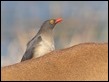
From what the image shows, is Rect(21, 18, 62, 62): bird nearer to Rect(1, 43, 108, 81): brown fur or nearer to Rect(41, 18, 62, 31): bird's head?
Rect(41, 18, 62, 31): bird's head

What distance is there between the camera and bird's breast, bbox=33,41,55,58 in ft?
22.5

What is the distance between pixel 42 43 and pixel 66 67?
1923 millimetres

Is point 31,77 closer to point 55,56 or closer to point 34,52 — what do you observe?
point 55,56

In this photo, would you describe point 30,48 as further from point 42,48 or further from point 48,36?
point 48,36

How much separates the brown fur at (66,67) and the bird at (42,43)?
130 centimetres

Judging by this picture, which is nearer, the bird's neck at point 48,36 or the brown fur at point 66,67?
the brown fur at point 66,67

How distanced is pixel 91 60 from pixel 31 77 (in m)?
0.75

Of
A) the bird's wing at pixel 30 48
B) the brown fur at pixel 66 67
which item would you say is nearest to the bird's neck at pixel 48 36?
the bird's wing at pixel 30 48

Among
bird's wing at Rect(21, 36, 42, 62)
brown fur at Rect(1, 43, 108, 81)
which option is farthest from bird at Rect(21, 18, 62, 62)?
brown fur at Rect(1, 43, 108, 81)

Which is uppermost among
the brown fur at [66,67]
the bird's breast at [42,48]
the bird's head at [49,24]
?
the brown fur at [66,67]

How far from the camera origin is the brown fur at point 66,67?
5.07m

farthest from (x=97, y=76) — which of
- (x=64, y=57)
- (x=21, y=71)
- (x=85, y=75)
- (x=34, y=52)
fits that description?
(x=34, y=52)

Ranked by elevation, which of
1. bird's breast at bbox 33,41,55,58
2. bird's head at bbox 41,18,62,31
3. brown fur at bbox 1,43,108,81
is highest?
brown fur at bbox 1,43,108,81

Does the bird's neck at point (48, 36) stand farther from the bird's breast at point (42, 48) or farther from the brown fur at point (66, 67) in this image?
the brown fur at point (66, 67)
